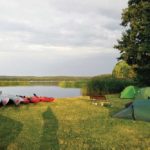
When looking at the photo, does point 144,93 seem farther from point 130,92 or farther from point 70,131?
point 70,131

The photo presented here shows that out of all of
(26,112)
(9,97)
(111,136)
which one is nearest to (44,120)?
(26,112)

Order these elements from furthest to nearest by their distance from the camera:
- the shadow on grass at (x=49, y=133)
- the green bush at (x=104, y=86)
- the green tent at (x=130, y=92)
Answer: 1. the green bush at (x=104, y=86)
2. the green tent at (x=130, y=92)
3. the shadow on grass at (x=49, y=133)

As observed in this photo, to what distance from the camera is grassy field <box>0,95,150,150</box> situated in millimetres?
11102

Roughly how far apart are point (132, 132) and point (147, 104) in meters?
3.07

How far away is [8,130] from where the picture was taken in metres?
13.5

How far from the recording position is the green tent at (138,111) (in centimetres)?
1578

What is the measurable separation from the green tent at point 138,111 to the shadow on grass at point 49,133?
10.6ft

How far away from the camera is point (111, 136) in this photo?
41.0 ft

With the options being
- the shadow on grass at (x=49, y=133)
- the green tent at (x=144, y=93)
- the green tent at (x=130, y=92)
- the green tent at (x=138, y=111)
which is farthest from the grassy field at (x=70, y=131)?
the green tent at (x=130, y=92)

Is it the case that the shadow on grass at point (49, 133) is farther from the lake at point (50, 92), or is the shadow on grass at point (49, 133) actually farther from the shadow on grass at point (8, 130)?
the lake at point (50, 92)

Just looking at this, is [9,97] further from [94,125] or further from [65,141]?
[65,141]

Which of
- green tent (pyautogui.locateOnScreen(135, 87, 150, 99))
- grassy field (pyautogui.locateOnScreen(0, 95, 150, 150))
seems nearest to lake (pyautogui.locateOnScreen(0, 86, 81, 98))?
green tent (pyautogui.locateOnScreen(135, 87, 150, 99))

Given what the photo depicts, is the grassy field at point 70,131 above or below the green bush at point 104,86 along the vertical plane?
below

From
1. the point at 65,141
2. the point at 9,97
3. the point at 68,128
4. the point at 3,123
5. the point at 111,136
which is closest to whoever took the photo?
the point at 65,141
